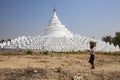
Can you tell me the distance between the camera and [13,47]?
184ft

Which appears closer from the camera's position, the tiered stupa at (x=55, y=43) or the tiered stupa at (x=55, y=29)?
the tiered stupa at (x=55, y=43)

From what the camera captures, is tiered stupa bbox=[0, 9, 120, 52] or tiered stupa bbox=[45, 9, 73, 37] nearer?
tiered stupa bbox=[0, 9, 120, 52]

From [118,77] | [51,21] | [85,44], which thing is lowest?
[118,77]

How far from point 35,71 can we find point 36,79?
2.66 feet

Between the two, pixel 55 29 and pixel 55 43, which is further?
pixel 55 29

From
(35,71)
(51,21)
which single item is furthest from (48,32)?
(35,71)

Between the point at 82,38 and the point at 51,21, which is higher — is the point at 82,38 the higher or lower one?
the lower one

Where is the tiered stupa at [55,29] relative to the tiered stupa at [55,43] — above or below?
above

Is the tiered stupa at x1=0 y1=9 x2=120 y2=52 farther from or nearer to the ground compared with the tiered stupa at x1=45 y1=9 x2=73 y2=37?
nearer to the ground

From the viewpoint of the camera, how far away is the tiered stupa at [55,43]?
178 ft

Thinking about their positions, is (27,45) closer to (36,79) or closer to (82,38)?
(82,38)

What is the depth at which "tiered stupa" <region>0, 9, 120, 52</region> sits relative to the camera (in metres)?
54.3

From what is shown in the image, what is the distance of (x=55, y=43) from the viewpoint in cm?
5688

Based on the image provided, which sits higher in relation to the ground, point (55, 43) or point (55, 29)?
point (55, 29)
